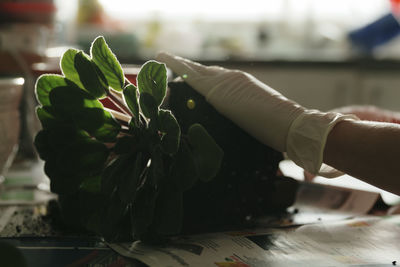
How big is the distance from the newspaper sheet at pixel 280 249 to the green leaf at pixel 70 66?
0.59 feet

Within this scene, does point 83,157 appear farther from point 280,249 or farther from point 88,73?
point 280,249

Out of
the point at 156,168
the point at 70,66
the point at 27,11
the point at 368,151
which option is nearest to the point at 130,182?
the point at 156,168

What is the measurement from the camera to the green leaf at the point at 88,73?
1.83 ft

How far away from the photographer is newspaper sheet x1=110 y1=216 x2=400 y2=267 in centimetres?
54

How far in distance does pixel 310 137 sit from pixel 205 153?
139mm

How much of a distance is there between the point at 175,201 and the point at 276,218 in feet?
0.66

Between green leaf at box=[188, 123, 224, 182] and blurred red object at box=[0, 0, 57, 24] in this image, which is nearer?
green leaf at box=[188, 123, 224, 182]

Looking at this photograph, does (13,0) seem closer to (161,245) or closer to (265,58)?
(161,245)

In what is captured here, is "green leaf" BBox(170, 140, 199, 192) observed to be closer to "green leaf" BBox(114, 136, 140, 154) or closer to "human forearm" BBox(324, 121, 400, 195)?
"green leaf" BBox(114, 136, 140, 154)

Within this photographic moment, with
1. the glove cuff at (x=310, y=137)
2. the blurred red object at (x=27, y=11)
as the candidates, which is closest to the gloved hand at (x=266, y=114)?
the glove cuff at (x=310, y=137)

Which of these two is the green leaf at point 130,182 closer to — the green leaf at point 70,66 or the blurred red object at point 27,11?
the green leaf at point 70,66

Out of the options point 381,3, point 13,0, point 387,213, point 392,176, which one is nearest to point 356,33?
point 381,3

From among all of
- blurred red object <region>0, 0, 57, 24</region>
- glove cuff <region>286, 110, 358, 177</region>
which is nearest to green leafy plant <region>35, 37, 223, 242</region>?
glove cuff <region>286, 110, 358, 177</region>

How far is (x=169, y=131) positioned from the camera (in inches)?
20.9
